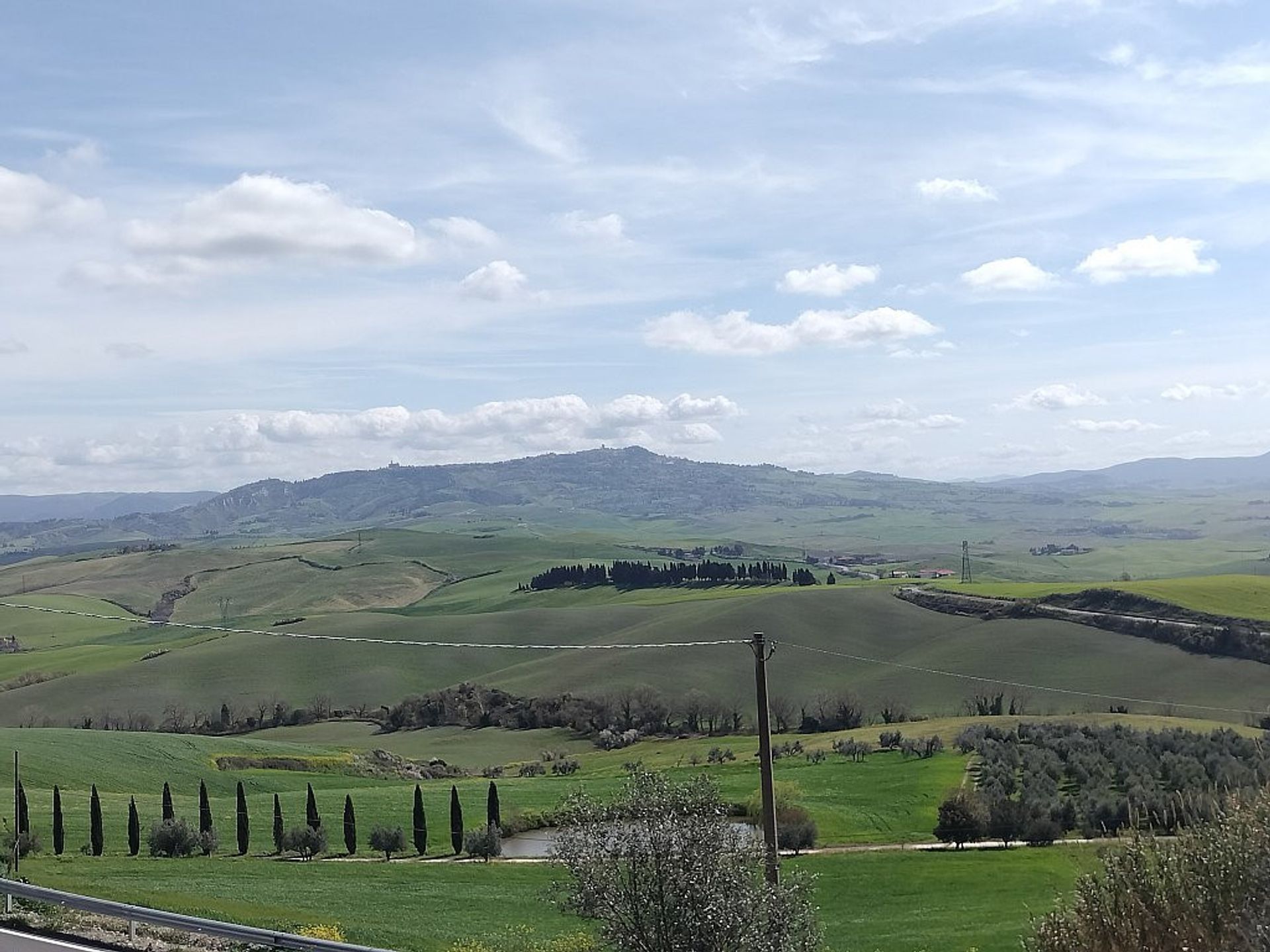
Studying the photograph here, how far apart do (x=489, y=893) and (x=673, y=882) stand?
27336 millimetres

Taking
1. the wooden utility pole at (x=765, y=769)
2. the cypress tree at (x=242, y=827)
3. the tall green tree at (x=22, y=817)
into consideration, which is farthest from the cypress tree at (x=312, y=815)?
the wooden utility pole at (x=765, y=769)

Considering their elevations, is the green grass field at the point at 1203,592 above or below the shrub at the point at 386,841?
above

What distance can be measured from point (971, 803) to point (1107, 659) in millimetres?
68241

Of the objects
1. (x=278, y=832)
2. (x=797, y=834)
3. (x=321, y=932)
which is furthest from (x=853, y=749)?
(x=321, y=932)

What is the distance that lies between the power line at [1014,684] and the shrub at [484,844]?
3556cm

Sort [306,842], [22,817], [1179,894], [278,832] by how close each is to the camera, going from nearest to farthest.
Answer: [1179,894]
[22,817]
[306,842]
[278,832]

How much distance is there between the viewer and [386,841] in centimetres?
5812

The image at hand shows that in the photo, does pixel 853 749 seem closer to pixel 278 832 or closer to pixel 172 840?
pixel 278 832

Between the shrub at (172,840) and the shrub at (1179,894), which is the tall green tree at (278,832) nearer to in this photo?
the shrub at (172,840)

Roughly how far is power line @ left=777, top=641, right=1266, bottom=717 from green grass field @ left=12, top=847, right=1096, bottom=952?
3805cm

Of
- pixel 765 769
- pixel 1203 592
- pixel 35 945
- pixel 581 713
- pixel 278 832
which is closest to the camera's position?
pixel 35 945

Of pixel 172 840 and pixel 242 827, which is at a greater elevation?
pixel 172 840

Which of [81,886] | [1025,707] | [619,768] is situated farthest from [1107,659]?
[81,886]

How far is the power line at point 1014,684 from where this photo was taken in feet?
331
